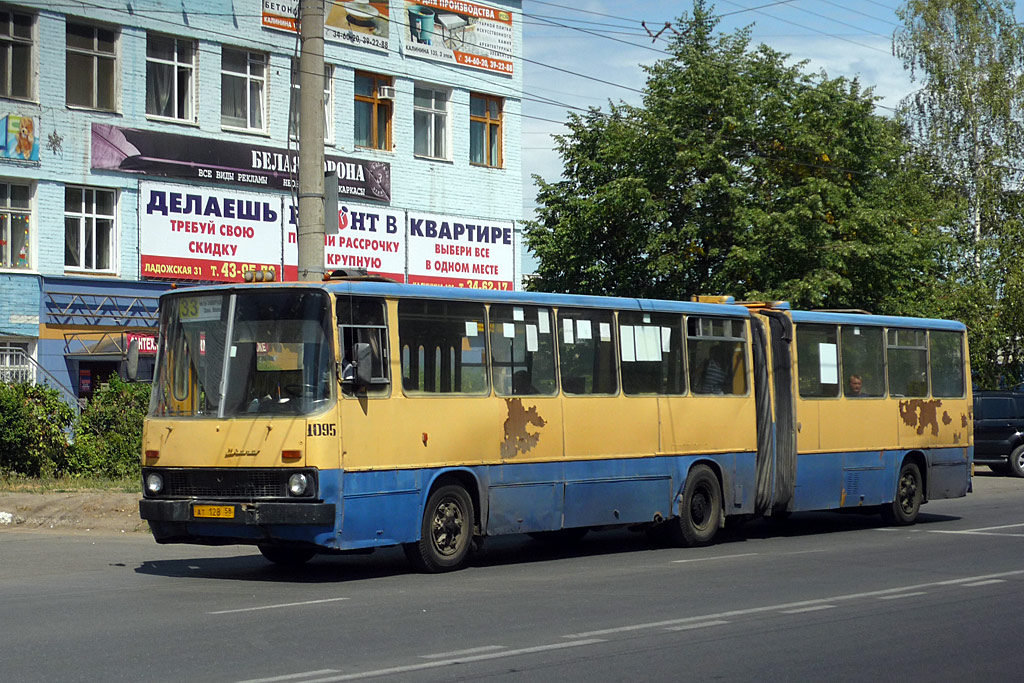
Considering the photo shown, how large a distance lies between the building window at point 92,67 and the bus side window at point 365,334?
1850 cm

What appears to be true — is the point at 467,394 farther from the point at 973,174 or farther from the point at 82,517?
the point at 973,174

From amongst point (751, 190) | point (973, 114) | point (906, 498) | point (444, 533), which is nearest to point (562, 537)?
point (444, 533)

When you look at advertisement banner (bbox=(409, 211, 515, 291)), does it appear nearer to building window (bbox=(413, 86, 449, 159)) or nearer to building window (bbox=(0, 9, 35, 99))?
building window (bbox=(413, 86, 449, 159))

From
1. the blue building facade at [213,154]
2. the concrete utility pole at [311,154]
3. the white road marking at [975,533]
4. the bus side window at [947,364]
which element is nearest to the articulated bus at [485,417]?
the white road marking at [975,533]

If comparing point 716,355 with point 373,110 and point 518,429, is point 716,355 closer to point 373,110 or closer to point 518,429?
point 518,429

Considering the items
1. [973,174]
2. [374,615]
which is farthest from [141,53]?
[973,174]

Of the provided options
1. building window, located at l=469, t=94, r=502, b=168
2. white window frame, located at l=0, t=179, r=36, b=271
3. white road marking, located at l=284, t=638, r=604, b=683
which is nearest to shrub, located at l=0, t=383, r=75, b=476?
white window frame, located at l=0, t=179, r=36, b=271

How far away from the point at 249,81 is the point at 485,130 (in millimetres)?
7550

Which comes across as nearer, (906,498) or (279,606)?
(279,606)

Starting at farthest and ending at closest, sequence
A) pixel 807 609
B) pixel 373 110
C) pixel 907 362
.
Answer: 1. pixel 373 110
2. pixel 907 362
3. pixel 807 609

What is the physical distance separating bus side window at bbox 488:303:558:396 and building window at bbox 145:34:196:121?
18.1 metres

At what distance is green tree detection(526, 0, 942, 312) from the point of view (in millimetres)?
29594

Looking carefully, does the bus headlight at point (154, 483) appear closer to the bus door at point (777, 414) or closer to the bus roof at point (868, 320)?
the bus door at point (777, 414)

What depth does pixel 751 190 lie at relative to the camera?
100 feet
